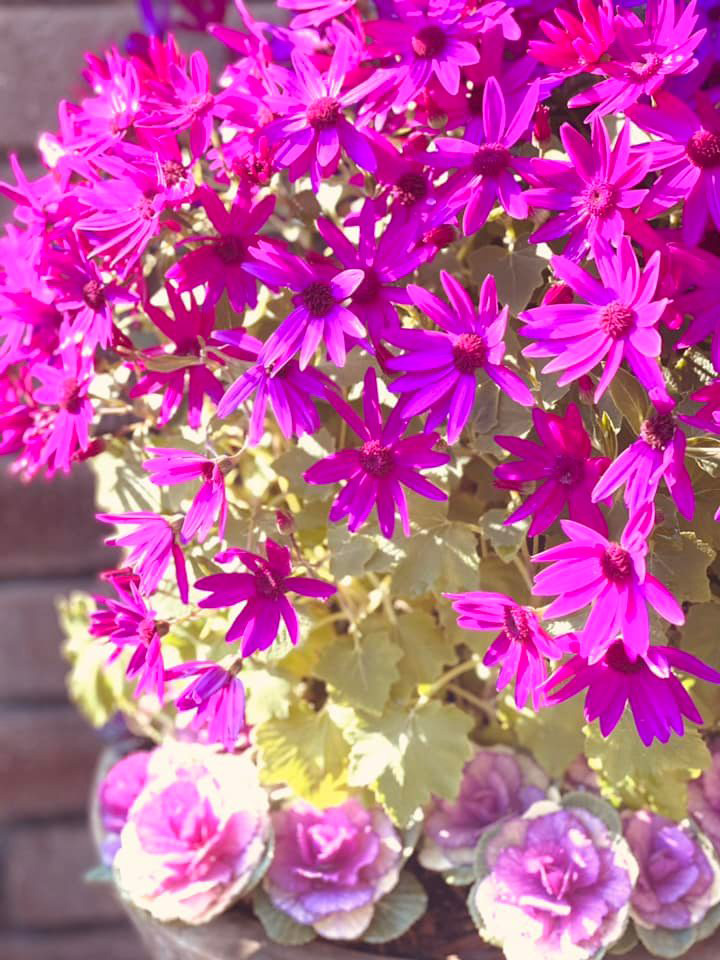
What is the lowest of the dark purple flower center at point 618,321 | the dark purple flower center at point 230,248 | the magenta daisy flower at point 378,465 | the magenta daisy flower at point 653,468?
the magenta daisy flower at point 653,468

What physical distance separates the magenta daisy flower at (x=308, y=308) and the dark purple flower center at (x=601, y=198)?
114 millimetres

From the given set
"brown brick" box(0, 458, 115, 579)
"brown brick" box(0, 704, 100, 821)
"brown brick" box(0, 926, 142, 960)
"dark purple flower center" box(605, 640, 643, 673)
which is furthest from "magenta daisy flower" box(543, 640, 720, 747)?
"brown brick" box(0, 926, 142, 960)

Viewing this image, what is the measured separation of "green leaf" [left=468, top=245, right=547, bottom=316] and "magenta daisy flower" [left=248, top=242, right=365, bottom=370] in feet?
0.36

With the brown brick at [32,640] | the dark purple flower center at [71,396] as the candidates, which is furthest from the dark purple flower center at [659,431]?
the brown brick at [32,640]

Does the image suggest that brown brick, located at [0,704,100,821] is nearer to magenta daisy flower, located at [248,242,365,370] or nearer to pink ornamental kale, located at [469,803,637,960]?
pink ornamental kale, located at [469,803,637,960]

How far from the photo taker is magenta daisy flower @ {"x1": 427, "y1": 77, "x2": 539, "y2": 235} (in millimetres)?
518

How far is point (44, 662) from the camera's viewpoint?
124 cm

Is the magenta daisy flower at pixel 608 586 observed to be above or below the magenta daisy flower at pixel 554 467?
below

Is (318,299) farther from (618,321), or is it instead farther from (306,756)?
(306,756)

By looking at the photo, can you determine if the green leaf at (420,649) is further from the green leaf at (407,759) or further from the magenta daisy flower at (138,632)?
the magenta daisy flower at (138,632)

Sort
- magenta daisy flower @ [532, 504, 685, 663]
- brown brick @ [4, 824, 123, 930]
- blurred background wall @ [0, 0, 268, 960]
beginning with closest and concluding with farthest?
magenta daisy flower @ [532, 504, 685, 663] → blurred background wall @ [0, 0, 268, 960] → brown brick @ [4, 824, 123, 930]

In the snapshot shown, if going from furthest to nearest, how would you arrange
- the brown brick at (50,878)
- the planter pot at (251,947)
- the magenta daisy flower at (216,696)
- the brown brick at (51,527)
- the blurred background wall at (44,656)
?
the brown brick at (50,878) → the brown brick at (51,527) → the blurred background wall at (44,656) → the planter pot at (251,947) → the magenta daisy flower at (216,696)

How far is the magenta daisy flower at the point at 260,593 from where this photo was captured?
0.53m

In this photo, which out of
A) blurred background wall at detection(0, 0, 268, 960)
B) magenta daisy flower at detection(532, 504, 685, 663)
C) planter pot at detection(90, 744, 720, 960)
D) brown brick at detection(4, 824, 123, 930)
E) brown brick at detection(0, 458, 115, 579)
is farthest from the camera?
brown brick at detection(4, 824, 123, 930)
